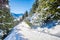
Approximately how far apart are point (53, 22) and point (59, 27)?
189 centimetres

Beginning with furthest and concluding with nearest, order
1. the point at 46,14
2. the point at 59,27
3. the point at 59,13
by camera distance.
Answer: the point at 46,14
the point at 59,13
the point at 59,27

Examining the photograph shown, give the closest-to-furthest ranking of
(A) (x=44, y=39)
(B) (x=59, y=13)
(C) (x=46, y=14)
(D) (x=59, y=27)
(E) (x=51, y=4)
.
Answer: (A) (x=44, y=39) → (D) (x=59, y=27) → (B) (x=59, y=13) → (E) (x=51, y=4) → (C) (x=46, y=14)

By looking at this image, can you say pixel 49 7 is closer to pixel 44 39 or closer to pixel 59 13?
pixel 59 13

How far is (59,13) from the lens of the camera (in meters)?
14.4

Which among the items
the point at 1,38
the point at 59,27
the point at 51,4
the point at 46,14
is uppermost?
the point at 51,4

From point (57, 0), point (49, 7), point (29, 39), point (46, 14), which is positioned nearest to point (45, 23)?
point (46, 14)

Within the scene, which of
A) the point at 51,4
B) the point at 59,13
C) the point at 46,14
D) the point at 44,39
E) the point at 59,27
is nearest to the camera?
the point at 44,39

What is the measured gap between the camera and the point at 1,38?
15195mm

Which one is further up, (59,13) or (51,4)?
(51,4)

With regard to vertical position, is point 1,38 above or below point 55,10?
below

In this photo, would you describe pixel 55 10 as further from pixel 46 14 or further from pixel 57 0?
pixel 46 14

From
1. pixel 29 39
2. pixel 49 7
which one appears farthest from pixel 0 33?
pixel 49 7

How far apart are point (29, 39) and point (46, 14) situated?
7.09 metres

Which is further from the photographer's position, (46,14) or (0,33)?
(46,14)
